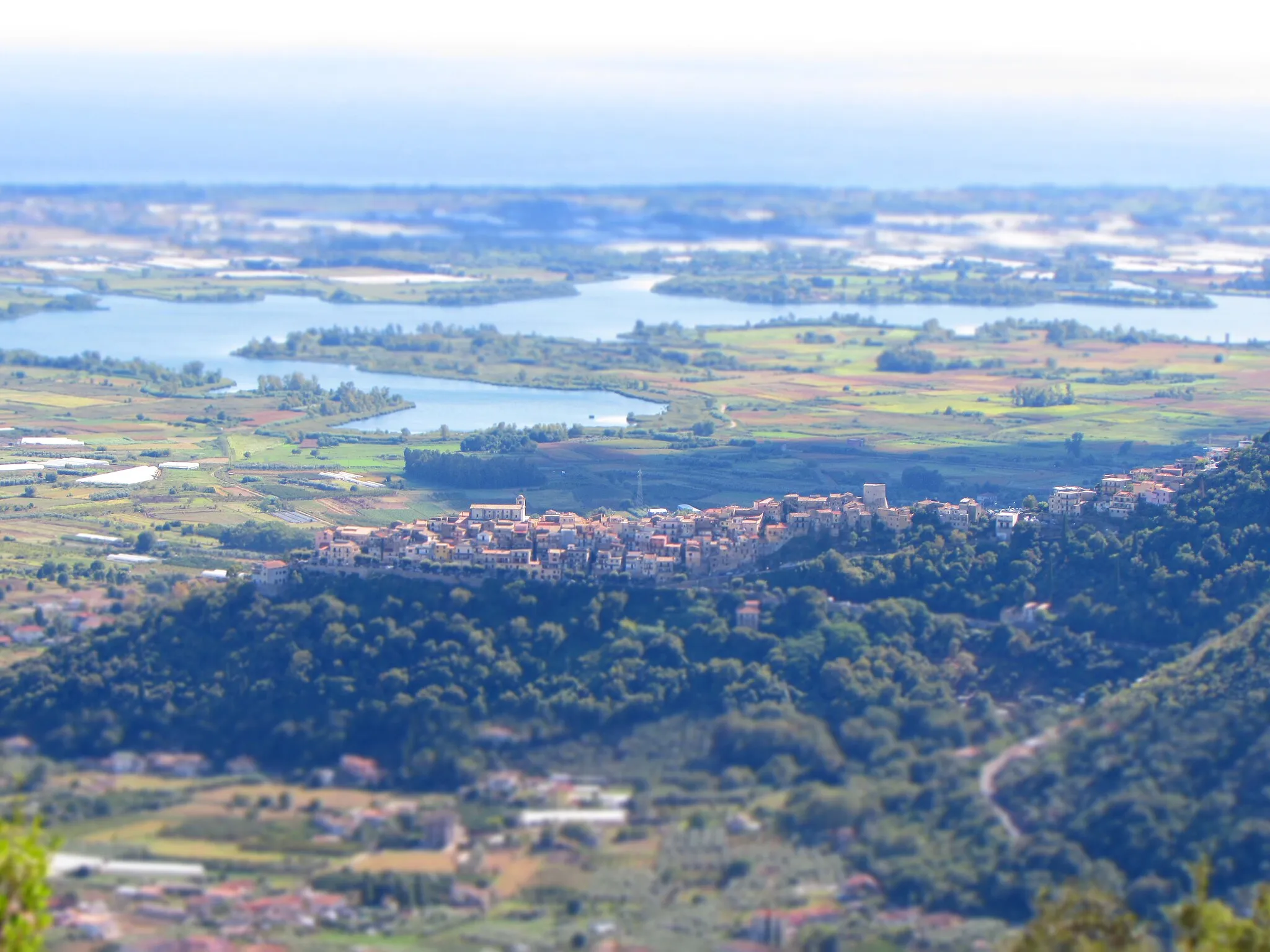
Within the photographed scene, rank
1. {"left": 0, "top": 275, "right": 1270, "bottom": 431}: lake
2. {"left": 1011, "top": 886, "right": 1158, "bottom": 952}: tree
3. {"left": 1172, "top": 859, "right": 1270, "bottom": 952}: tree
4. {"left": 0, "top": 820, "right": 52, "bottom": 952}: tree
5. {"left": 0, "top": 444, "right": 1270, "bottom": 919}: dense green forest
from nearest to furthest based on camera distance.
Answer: {"left": 0, "top": 820, "right": 52, "bottom": 952}: tree → {"left": 1172, "top": 859, "right": 1270, "bottom": 952}: tree → {"left": 1011, "top": 886, "right": 1158, "bottom": 952}: tree → {"left": 0, "top": 444, "right": 1270, "bottom": 919}: dense green forest → {"left": 0, "top": 275, "right": 1270, "bottom": 431}: lake

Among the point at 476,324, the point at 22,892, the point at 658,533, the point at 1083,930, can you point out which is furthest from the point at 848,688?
the point at 476,324

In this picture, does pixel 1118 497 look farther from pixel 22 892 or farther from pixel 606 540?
pixel 22 892

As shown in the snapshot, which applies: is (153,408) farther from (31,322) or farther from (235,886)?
(235,886)

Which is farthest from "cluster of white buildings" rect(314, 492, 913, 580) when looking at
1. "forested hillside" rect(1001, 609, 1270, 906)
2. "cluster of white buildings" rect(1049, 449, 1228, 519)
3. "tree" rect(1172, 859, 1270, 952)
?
"tree" rect(1172, 859, 1270, 952)

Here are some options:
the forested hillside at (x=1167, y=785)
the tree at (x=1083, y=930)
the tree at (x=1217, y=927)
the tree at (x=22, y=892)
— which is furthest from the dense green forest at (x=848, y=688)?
the tree at (x=22, y=892)

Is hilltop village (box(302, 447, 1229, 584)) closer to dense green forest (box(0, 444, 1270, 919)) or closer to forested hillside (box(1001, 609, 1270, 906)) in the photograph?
dense green forest (box(0, 444, 1270, 919))

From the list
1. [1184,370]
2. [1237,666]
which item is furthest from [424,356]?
[1237,666]

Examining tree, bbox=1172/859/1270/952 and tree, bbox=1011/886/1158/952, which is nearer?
tree, bbox=1172/859/1270/952
